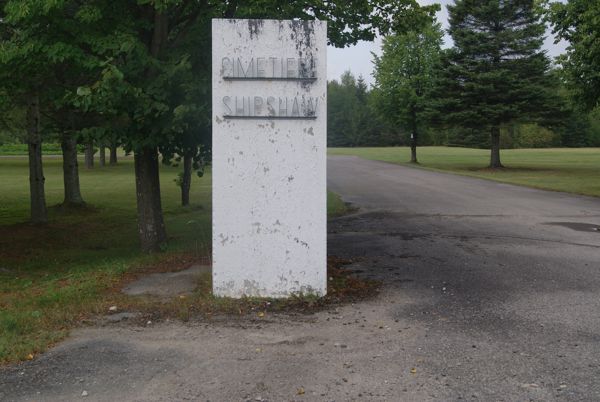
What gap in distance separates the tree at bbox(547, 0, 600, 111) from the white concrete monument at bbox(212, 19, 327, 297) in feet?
43.6

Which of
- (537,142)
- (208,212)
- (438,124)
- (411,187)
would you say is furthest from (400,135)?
(208,212)

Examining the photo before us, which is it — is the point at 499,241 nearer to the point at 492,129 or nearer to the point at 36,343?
the point at 36,343

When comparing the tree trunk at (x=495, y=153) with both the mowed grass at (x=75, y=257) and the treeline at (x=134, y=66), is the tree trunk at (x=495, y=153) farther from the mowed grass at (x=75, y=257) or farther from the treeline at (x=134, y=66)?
the treeline at (x=134, y=66)

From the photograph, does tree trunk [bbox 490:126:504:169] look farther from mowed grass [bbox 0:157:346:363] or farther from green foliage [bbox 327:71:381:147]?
green foliage [bbox 327:71:381:147]

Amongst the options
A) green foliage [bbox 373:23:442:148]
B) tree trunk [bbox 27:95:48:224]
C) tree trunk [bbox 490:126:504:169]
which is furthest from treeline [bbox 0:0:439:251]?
green foliage [bbox 373:23:442:148]

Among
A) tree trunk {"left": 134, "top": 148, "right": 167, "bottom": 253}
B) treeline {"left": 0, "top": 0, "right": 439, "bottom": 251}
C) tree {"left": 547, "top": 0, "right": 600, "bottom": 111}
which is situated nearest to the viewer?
treeline {"left": 0, "top": 0, "right": 439, "bottom": 251}

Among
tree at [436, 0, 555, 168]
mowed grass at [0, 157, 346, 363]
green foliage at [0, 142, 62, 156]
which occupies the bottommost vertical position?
mowed grass at [0, 157, 346, 363]

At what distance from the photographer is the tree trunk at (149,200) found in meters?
9.78

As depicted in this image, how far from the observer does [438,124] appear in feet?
120

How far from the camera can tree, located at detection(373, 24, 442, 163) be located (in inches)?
1628

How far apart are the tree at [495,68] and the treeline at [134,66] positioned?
2447cm

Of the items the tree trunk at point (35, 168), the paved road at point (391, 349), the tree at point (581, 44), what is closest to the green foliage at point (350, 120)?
the tree at point (581, 44)

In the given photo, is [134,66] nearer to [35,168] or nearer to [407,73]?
[35,168]

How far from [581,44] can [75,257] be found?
1541cm
